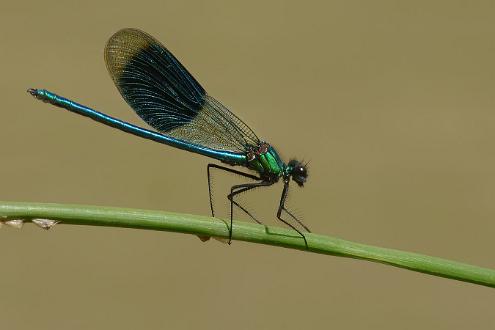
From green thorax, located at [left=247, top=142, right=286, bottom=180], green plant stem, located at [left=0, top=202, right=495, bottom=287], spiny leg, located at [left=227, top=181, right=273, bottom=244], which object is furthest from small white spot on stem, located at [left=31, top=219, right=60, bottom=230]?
green thorax, located at [left=247, top=142, right=286, bottom=180]

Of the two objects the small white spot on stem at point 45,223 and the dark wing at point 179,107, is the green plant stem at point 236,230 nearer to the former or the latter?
the small white spot on stem at point 45,223

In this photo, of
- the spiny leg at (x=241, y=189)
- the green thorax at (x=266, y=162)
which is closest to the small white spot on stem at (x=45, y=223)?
the spiny leg at (x=241, y=189)

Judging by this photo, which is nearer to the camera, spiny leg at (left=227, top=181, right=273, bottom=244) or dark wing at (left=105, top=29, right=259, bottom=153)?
spiny leg at (left=227, top=181, right=273, bottom=244)

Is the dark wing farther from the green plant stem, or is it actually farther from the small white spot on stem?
the small white spot on stem

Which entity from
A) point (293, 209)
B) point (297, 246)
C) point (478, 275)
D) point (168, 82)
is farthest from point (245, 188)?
point (478, 275)

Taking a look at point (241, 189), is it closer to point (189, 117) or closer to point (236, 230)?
point (189, 117)
